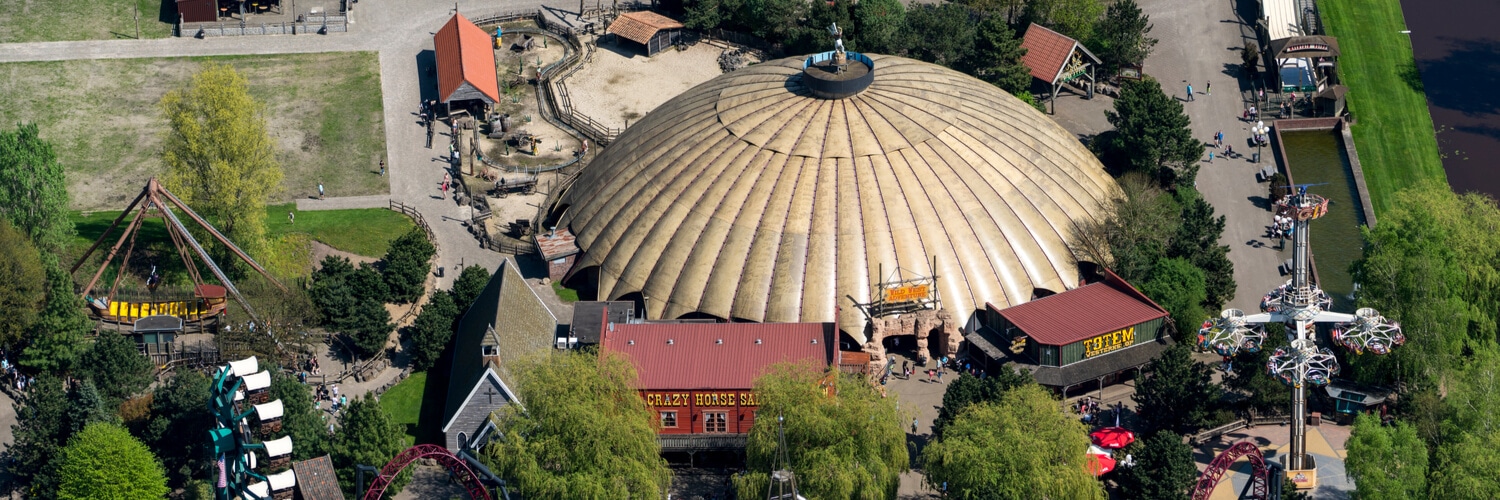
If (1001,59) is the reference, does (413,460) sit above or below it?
below

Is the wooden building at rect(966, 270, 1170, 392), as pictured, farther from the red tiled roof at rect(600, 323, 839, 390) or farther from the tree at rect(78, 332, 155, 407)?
the tree at rect(78, 332, 155, 407)

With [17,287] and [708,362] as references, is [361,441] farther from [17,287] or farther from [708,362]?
[17,287]

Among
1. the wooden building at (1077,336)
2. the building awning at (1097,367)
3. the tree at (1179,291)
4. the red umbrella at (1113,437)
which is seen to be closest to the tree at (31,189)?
the wooden building at (1077,336)

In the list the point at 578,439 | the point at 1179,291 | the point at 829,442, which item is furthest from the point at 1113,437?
the point at 578,439

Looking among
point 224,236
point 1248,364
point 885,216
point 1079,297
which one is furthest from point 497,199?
point 1248,364

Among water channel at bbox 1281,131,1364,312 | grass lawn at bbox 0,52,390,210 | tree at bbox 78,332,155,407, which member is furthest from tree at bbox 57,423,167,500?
water channel at bbox 1281,131,1364,312

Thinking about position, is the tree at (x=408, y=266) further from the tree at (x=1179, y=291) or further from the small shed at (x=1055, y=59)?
the small shed at (x=1055, y=59)
